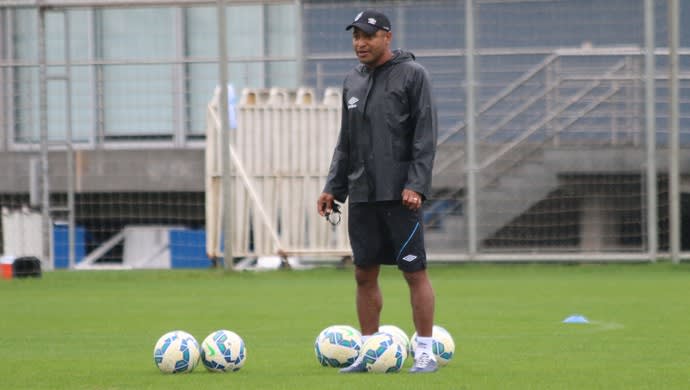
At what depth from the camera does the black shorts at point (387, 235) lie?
7.40 meters

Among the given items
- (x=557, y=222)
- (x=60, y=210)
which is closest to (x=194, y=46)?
(x=60, y=210)

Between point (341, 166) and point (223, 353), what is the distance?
47.6 inches

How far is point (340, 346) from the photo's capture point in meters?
7.40

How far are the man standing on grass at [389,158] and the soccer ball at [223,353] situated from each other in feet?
2.19

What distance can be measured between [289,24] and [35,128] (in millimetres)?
3878

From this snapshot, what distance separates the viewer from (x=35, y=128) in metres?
20.0

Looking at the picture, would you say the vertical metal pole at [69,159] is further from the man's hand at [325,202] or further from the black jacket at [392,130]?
the black jacket at [392,130]

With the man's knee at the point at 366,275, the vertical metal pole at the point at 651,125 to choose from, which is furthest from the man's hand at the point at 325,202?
the vertical metal pole at the point at 651,125

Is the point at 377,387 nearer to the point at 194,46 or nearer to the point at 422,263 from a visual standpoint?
the point at 422,263

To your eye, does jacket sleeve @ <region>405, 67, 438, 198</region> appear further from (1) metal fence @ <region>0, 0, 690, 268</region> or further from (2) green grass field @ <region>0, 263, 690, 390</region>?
(1) metal fence @ <region>0, 0, 690, 268</region>

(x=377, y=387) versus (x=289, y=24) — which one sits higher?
(x=289, y=24)

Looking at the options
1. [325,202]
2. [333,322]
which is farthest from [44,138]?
[325,202]

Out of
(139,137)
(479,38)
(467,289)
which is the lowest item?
(467,289)

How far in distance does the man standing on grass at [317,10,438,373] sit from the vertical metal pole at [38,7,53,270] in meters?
11.8
